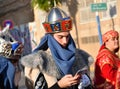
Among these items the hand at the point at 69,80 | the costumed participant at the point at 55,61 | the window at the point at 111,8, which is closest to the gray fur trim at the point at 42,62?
the costumed participant at the point at 55,61

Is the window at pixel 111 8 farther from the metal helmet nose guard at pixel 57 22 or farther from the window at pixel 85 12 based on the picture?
the metal helmet nose guard at pixel 57 22

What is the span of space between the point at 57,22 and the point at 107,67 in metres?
0.86

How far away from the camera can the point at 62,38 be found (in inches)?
147

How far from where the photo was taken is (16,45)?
4059 mm

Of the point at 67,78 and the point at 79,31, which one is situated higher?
the point at 67,78

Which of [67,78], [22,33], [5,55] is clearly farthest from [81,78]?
[22,33]

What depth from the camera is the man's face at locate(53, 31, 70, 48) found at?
12.1ft

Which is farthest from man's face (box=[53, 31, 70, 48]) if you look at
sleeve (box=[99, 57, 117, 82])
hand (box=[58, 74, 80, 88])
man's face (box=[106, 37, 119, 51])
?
man's face (box=[106, 37, 119, 51])

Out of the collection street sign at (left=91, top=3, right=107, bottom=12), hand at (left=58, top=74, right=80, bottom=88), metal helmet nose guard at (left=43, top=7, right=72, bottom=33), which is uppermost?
metal helmet nose guard at (left=43, top=7, right=72, bottom=33)

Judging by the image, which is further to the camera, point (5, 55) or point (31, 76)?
point (5, 55)

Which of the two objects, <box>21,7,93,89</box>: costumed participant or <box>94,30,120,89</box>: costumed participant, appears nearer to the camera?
<box>21,7,93,89</box>: costumed participant

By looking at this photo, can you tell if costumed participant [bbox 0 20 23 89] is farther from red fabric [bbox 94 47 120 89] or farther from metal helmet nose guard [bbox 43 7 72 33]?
red fabric [bbox 94 47 120 89]

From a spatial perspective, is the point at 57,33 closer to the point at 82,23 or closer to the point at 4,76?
the point at 4,76

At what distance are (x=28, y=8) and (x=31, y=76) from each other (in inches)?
919
